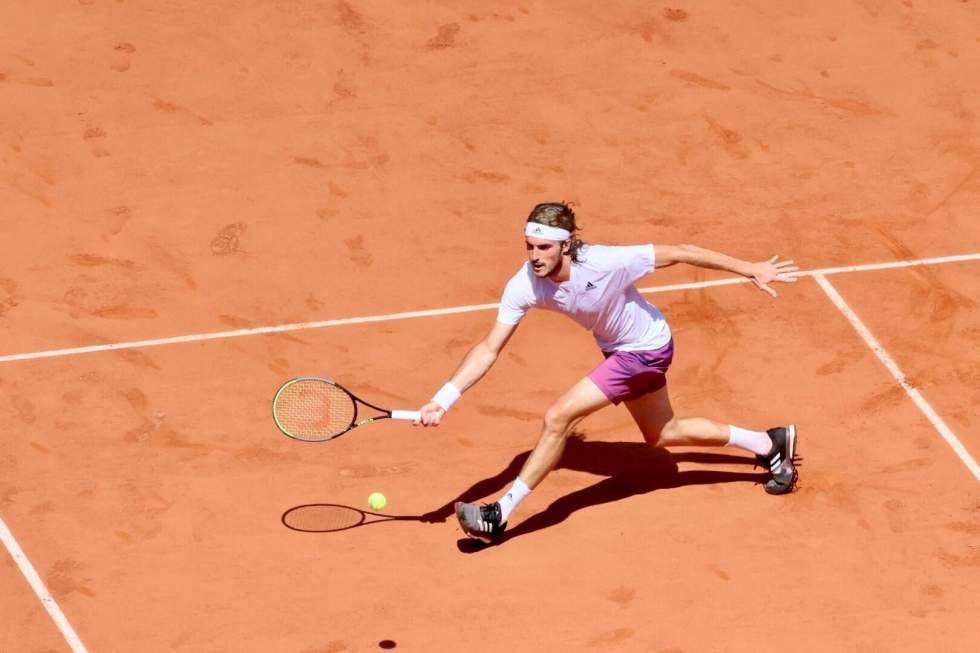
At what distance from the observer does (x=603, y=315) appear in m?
10.2

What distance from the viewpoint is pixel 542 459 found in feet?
34.2

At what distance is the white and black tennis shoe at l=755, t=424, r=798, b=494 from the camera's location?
36.2 ft

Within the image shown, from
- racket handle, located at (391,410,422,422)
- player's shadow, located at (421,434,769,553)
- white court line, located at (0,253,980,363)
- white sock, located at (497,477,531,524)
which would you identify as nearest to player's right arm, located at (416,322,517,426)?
racket handle, located at (391,410,422,422)

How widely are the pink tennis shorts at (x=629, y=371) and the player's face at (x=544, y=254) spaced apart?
77 cm

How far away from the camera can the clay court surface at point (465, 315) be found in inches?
410

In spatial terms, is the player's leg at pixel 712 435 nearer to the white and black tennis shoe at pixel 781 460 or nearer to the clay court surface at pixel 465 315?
the white and black tennis shoe at pixel 781 460

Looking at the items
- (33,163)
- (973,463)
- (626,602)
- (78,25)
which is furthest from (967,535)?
(78,25)

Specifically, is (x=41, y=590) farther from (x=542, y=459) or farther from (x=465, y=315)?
(x=465, y=315)

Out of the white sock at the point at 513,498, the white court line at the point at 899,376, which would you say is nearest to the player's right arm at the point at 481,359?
the white sock at the point at 513,498

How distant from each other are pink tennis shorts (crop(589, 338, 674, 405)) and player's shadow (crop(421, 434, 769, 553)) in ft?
3.21

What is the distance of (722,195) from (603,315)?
3854mm

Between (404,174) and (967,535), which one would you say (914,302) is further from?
(404,174)

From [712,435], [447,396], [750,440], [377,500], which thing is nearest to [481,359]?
[447,396]

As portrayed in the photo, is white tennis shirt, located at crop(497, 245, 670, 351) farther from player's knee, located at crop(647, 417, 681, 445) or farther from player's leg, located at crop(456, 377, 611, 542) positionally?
player's knee, located at crop(647, 417, 681, 445)
